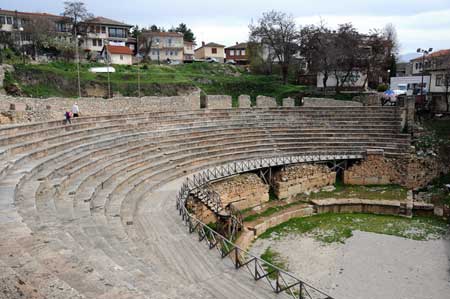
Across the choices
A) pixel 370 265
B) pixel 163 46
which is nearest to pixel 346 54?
pixel 370 265

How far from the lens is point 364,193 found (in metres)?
19.7

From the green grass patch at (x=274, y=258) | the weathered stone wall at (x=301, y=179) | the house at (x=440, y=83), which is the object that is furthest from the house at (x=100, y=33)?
the green grass patch at (x=274, y=258)

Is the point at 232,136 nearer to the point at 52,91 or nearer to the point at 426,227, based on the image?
the point at 426,227

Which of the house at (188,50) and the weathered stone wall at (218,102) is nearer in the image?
the weathered stone wall at (218,102)

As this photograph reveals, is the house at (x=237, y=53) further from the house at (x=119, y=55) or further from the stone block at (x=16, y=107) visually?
the stone block at (x=16, y=107)

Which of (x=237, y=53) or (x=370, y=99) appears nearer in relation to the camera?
(x=370, y=99)

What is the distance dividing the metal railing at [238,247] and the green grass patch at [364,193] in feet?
5.47

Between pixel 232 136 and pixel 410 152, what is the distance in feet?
32.9

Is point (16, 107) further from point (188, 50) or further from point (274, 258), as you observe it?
point (188, 50)

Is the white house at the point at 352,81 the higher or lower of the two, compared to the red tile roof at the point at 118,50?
lower

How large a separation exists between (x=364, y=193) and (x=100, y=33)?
129 feet

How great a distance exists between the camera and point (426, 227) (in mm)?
16047

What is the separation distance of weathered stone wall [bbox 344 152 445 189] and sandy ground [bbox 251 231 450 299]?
660 cm

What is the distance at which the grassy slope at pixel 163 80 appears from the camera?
27062mm
